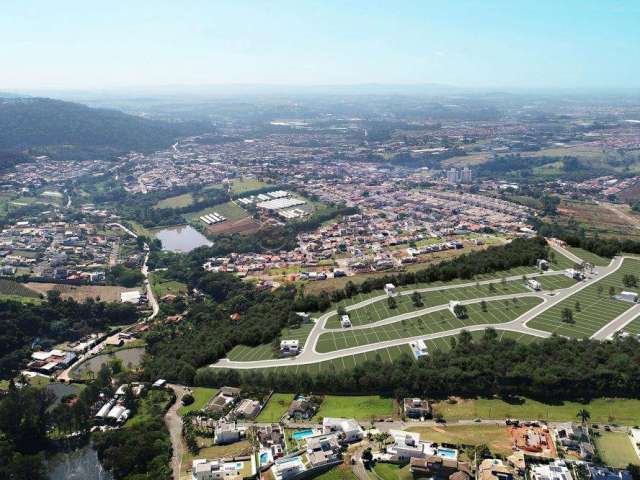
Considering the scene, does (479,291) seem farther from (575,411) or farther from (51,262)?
(51,262)

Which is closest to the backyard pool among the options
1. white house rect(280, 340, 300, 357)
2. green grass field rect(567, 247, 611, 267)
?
white house rect(280, 340, 300, 357)

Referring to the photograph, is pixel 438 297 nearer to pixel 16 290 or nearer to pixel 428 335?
pixel 428 335

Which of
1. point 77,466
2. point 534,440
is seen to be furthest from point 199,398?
point 534,440

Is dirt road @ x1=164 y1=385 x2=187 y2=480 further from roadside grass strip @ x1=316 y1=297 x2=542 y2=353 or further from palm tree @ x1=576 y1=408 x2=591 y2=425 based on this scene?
palm tree @ x1=576 y1=408 x2=591 y2=425

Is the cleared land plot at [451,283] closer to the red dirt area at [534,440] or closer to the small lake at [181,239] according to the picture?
the red dirt area at [534,440]

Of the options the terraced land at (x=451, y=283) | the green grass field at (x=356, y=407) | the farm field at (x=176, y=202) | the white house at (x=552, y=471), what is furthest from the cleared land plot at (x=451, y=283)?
the farm field at (x=176, y=202)

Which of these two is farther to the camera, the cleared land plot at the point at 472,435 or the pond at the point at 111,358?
the pond at the point at 111,358
